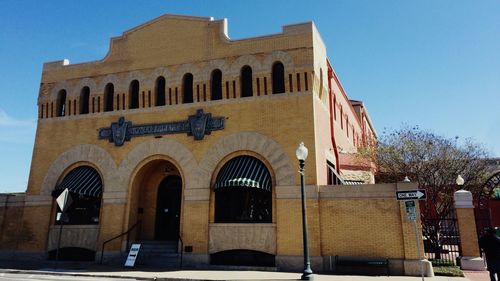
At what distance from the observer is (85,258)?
63.3 feet

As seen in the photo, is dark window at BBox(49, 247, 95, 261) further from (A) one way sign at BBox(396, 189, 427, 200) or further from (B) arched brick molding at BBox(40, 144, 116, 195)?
(A) one way sign at BBox(396, 189, 427, 200)

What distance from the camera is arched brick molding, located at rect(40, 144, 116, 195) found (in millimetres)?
19797

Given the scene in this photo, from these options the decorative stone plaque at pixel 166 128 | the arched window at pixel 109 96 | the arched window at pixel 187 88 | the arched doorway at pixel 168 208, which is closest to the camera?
the decorative stone plaque at pixel 166 128

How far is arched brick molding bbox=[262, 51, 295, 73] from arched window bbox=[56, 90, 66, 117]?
40.6 ft

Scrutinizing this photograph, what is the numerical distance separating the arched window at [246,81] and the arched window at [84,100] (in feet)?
30.9

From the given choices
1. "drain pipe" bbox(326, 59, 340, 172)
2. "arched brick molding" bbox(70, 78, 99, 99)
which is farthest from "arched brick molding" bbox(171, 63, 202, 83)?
"drain pipe" bbox(326, 59, 340, 172)

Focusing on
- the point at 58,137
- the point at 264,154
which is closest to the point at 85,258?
the point at 58,137

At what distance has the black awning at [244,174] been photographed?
16328mm

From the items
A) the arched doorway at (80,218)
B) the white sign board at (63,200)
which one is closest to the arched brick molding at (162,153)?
the arched doorway at (80,218)

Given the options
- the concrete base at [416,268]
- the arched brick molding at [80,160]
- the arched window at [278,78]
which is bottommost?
the concrete base at [416,268]

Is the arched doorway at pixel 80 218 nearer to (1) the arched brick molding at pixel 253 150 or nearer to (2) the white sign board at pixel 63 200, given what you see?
(2) the white sign board at pixel 63 200

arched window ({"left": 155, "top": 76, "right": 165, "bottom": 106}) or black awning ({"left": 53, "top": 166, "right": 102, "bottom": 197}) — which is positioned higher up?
arched window ({"left": 155, "top": 76, "right": 165, "bottom": 106})

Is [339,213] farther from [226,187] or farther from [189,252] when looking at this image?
[189,252]

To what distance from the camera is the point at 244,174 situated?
54.8ft
